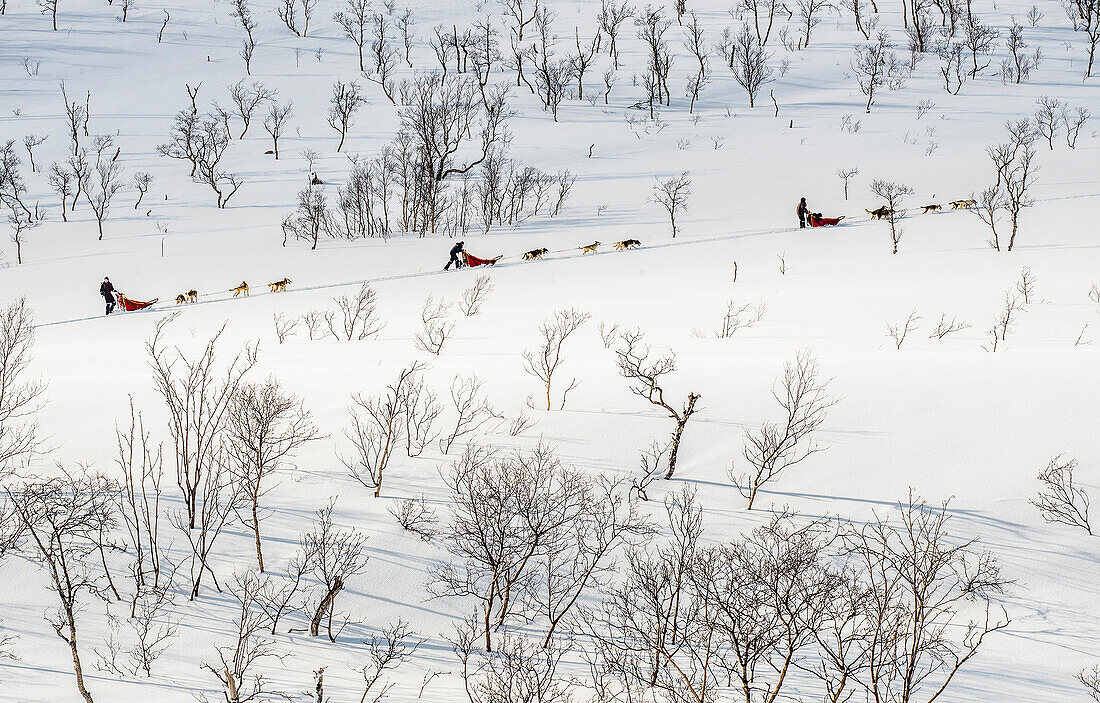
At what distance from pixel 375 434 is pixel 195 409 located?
323 centimetres

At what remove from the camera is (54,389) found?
47.8ft

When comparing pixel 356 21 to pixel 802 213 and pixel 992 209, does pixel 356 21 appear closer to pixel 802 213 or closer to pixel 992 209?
pixel 802 213

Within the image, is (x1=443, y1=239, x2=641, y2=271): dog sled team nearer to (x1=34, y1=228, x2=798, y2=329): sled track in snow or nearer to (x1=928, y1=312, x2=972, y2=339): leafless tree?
(x1=34, y1=228, x2=798, y2=329): sled track in snow

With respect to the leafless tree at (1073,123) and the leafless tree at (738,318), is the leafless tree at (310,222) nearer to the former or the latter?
the leafless tree at (738,318)

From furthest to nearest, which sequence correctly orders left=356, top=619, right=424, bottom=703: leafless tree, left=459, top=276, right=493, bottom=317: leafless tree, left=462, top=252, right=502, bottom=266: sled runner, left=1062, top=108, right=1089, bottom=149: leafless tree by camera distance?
1. left=1062, top=108, right=1089, bottom=149: leafless tree
2. left=462, top=252, right=502, bottom=266: sled runner
3. left=459, top=276, right=493, bottom=317: leafless tree
4. left=356, top=619, right=424, bottom=703: leafless tree

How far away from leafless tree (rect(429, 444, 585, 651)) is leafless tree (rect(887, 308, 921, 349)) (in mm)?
8555

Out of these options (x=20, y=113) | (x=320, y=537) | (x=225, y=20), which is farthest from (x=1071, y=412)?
(x=225, y=20)

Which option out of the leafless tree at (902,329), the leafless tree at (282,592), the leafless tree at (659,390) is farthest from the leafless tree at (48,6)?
the leafless tree at (282,592)

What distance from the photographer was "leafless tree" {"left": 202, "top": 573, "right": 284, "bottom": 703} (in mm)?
7004

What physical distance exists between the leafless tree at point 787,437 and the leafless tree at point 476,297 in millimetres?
10298

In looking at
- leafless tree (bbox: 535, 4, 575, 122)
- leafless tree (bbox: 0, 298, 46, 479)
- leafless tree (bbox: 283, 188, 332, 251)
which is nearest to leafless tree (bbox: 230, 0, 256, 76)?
leafless tree (bbox: 535, 4, 575, 122)

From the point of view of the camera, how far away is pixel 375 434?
12812 mm

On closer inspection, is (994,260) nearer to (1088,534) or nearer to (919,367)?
(919,367)

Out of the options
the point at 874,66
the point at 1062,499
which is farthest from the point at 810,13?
the point at 1062,499
